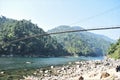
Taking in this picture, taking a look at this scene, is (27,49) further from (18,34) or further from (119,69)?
(119,69)

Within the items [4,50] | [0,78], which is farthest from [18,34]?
[0,78]

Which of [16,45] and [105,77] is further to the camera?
[16,45]

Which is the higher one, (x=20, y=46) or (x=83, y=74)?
(x=20, y=46)

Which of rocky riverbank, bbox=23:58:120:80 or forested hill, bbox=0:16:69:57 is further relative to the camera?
forested hill, bbox=0:16:69:57

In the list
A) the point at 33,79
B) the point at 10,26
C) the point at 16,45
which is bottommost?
the point at 33,79

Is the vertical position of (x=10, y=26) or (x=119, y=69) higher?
(x=10, y=26)

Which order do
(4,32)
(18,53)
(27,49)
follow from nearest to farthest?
(18,53)
(27,49)
(4,32)

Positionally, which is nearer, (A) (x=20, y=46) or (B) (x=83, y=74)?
(B) (x=83, y=74)

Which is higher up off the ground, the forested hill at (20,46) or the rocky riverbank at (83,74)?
the forested hill at (20,46)

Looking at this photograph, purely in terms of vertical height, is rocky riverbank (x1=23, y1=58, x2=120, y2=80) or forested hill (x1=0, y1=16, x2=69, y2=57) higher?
forested hill (x1=0, y1=16, x2=69, y2=57)

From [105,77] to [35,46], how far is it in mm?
154698

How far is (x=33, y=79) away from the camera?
39094 millimetres

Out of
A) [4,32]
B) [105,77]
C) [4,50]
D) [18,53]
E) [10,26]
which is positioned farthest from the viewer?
[10,26]

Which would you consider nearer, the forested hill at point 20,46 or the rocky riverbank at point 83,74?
the rocky riverbank at point 83,74
